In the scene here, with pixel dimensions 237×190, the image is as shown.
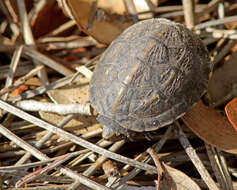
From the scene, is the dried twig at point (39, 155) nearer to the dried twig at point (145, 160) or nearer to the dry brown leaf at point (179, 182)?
the dried twig at point (145, 160)

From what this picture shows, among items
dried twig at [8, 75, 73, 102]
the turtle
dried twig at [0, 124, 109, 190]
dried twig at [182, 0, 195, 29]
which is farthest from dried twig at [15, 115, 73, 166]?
dried twig at [182, 0, 195, 29]

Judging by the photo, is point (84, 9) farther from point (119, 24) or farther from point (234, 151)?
point (234, 151)

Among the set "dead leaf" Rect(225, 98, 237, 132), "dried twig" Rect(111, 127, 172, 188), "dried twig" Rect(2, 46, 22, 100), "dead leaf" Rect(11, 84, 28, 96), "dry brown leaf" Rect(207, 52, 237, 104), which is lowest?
"dried twig" Rect(111, 127, 172, 188)

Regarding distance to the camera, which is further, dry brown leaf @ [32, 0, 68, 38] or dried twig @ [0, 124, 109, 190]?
Answer: dry brown leaf @ [32, 0, 68, 38]

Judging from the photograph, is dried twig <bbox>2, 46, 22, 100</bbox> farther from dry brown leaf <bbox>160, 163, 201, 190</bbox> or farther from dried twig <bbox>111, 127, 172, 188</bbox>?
dry brown leaf <bbox>160, 163, 201, 190</bbox>

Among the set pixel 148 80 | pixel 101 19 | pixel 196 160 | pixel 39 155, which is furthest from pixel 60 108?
pixel 196 160

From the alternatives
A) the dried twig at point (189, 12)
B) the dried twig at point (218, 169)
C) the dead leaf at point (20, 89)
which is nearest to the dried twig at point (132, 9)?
the dried twig at point (189, 12)

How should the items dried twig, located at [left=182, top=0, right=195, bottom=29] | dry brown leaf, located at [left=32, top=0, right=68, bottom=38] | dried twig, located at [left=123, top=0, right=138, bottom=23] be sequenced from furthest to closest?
dry brown leaf, located at [left=32, top=0, right=68, bottom=38]
dried twig, located at [left=123, top=0, right=138, bottom=23]
dried twig, located at [left=182, top=0, right=195, bottom=29]
